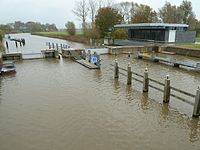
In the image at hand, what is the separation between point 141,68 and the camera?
1648 centimetres

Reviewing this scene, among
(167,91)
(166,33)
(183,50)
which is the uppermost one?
(166,33)

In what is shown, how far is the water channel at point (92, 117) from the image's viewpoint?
616 centimetres

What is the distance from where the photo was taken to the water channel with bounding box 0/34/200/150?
616cm

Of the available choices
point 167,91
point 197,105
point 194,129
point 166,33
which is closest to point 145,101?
point 167,91

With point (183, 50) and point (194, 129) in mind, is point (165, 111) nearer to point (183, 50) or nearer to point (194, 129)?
point (194, 129)

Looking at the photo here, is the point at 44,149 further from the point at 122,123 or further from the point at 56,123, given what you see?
the point at 122,123

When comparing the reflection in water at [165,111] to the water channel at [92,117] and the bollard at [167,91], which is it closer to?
the water channel at [92,117]

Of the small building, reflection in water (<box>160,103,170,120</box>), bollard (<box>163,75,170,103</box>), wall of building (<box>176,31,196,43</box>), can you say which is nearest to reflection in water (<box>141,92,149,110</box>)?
reflection in water (<box>160,103,170,120</box>)

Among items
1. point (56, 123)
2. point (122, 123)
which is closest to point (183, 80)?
point (122, 123)

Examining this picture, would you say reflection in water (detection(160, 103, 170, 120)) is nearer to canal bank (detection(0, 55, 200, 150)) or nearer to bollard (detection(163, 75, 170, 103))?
canal bank (detection(0, 55, 200, 150))

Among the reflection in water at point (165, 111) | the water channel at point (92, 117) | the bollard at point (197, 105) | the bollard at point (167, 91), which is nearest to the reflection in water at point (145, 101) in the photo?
the water channel at point (92, 117)

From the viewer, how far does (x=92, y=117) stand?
7793mm

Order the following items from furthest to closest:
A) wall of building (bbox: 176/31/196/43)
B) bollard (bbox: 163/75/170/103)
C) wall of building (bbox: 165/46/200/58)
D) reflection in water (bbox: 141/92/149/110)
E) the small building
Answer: wall of building (bbox: 176/31/196/43) → the small building → wall of building (bbox: 165/46/200/58) → reflection in water (bbox: 141/92/149/110) → bollard (bbox: 163/75/170/103)

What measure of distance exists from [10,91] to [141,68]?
996cm
